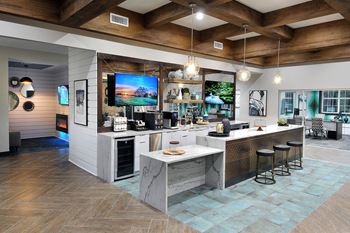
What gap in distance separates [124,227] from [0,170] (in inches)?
150

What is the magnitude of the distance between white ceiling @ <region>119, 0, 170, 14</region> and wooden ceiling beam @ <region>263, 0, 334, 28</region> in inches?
77.7

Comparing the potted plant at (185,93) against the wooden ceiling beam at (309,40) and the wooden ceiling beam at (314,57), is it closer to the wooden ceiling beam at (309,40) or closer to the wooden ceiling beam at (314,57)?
Result: the wooden ceiling beam at (309,40)

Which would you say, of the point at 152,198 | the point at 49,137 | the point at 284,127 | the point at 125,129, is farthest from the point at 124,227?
the point at 49,137

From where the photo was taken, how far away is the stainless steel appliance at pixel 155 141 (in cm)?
508

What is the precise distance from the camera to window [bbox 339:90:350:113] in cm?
1152

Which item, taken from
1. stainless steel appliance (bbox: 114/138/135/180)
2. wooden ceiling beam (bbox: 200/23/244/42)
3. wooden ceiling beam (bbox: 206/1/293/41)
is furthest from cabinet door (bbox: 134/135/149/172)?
wooden ceiling beam (bbox: 200/23/244/42)

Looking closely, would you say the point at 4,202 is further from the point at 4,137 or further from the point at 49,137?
the point at 49,137

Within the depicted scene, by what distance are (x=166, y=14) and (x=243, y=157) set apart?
9.81ft

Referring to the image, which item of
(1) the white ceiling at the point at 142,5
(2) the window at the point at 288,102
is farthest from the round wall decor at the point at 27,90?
(2) the window at the point at 288,102

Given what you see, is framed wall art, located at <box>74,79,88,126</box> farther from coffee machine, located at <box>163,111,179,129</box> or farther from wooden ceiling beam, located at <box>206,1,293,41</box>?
wooden ceiling beam, located at <box>206,1,293,41</box>

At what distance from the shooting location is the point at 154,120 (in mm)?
5297

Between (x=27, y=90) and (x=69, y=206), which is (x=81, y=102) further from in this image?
(x=27, y=90)

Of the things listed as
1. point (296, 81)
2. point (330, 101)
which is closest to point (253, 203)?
point (296, 81)

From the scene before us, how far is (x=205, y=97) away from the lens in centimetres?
715
